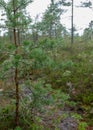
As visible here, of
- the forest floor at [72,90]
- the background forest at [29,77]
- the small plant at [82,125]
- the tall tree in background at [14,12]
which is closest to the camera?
the background forest at [29,77]

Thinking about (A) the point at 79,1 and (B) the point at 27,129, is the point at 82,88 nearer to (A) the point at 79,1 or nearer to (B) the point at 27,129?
(B) the point at 27,129

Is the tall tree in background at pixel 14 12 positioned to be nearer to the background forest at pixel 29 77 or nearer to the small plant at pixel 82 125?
the background forest at pixel 29 77

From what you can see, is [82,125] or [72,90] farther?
[72,90]

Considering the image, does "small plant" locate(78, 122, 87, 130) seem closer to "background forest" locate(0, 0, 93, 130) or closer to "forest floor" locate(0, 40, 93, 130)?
"background forest" locate(0, 0, 93, 130)

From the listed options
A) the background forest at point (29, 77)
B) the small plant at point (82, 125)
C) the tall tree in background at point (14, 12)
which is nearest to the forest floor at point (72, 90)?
the background forest at point (29, 77)

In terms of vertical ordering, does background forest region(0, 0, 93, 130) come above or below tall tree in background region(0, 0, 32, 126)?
below

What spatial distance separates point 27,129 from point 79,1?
26229mm

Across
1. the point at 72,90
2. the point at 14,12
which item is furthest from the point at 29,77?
the point at 72,90

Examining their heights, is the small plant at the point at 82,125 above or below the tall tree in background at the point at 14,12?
below

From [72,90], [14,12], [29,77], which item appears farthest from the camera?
[72,90]

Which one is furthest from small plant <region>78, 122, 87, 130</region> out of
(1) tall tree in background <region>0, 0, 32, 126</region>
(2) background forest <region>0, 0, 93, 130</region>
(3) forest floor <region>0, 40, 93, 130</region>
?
(1) tall tree in background <region>0, 0, 32, 126</region>

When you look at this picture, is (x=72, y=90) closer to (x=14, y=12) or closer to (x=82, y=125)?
(x=82, y=125)

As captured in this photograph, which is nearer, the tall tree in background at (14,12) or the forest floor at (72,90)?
the tall tree in background at (14,12)

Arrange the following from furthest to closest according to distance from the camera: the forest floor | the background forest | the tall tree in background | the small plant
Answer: the forest floor → the small plant → the tall tree in background → the background forest
